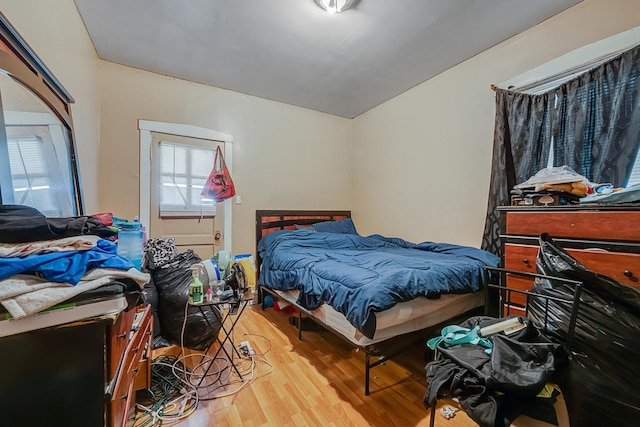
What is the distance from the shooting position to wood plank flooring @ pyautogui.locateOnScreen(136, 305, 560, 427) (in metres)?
1.45

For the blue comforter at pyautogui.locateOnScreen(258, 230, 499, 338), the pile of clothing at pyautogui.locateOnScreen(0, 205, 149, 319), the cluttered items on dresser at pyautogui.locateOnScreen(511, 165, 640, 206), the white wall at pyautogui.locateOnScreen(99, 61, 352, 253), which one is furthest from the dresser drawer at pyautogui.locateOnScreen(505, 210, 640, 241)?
the white wall at pyautogui.locateOnScreen(99, 61, 352, 253)

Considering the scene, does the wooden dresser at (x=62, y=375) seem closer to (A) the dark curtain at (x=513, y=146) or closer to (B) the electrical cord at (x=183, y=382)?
(B) the electrical cord at (x=183, y=382)

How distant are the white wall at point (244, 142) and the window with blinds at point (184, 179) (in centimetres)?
26

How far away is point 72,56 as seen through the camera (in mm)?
1893

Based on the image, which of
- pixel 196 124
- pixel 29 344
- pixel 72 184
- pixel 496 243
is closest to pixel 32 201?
pixel 72 184

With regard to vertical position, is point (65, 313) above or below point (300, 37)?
below

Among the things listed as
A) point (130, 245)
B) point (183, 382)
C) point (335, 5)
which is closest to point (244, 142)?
point (335, 5)

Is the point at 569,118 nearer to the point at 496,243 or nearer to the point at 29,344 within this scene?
the point at 496,243

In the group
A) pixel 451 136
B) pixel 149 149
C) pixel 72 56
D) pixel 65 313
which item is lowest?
pixel 65 313

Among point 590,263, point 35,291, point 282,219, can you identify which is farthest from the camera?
point 282,219

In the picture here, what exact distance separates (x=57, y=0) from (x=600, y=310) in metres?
3.14

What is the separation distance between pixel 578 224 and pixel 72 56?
3408 millimetres

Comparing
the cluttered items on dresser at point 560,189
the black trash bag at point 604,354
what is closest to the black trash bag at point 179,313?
the black trash bag at point 604,354

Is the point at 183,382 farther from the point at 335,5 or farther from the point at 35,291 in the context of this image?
the point at 335,5
